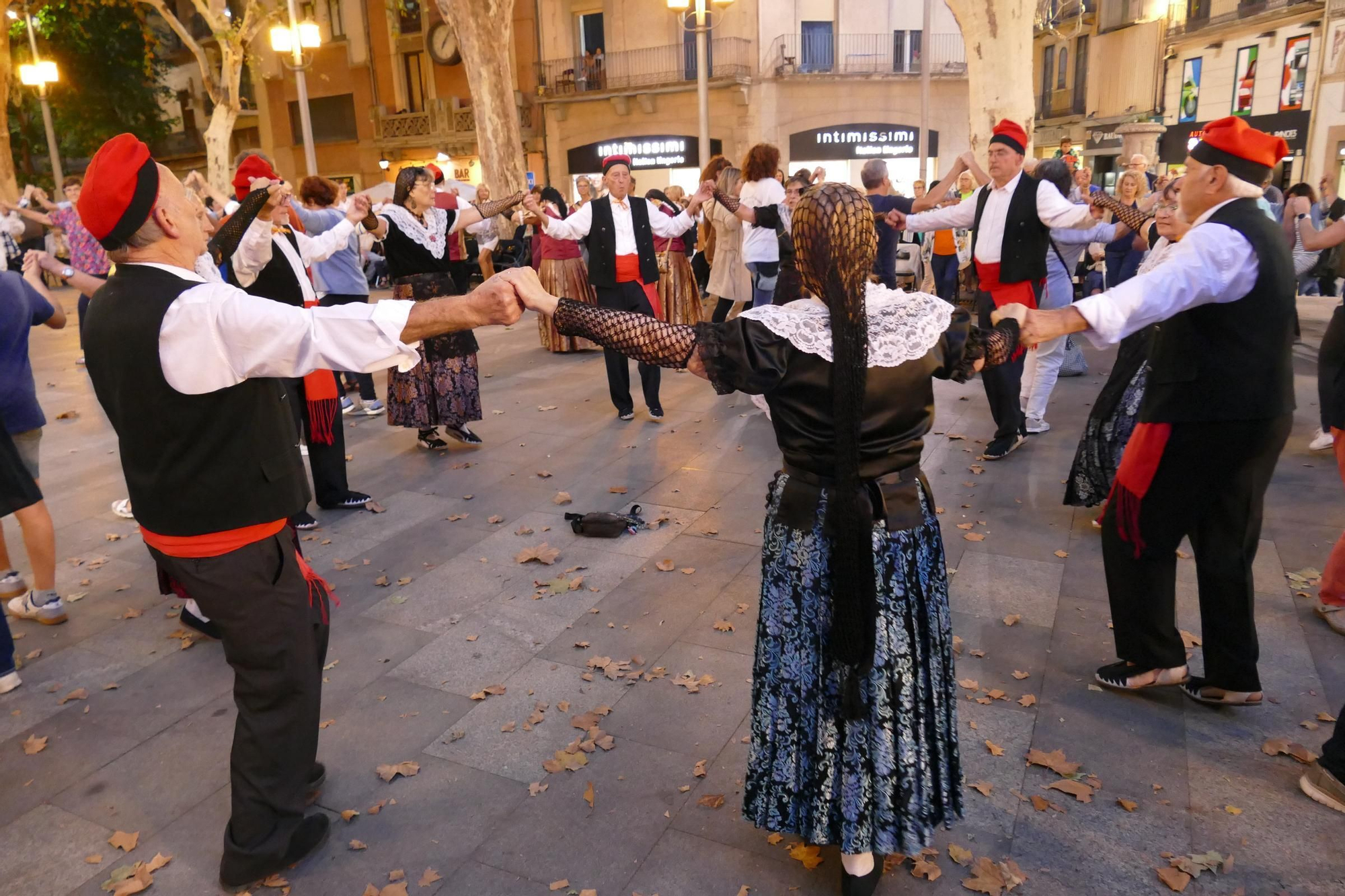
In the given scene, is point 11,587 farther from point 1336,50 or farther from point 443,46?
point 443,46

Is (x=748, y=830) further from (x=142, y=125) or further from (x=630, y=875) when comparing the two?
(x=142, y=125)

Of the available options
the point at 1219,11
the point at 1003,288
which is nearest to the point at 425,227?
the point at 1003,288

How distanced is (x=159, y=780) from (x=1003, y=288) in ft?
19.0

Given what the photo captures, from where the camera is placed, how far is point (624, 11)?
97.7 feet

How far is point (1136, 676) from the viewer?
363 centimetres

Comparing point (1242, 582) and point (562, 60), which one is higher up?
point (562, 60)

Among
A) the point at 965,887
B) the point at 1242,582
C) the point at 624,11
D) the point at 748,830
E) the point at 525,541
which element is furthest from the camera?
the point at 624,11

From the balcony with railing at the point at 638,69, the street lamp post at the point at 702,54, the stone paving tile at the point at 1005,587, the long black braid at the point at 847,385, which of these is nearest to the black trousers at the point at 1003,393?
the stone paving tile at the point at 1005,587

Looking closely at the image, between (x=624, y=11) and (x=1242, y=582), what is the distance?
1199 inches

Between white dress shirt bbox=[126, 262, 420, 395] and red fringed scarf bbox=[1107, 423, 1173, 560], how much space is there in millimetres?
2723

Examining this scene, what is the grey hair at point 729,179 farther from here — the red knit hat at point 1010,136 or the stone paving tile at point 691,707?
the stone paving tile at point 691,707

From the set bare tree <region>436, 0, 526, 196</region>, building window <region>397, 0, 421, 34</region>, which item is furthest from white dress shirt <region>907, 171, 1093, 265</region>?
building window <region>397, 0, 421, 34</region>

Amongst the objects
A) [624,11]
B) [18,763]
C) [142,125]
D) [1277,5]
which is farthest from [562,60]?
[18,763]

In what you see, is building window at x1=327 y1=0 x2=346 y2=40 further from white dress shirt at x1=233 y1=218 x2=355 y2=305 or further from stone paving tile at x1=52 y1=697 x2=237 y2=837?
stone paving tile at x1=52 y1=697 x2=237 y2=837
